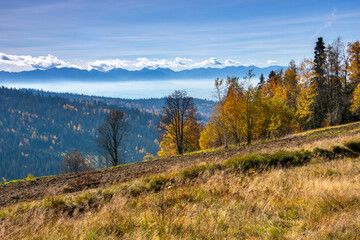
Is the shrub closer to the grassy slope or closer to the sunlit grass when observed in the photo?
the sunlit grass

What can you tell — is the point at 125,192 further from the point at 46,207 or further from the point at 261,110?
the point at 261,110

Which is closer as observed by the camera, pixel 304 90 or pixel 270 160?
pixel 270 160

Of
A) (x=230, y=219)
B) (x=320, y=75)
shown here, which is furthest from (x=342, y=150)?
(x=320, y=75)

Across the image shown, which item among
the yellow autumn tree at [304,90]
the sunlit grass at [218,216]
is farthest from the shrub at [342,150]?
the yellow autumn tree at [304,90]

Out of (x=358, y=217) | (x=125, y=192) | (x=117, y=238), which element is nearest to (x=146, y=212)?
(x=117, y=238)

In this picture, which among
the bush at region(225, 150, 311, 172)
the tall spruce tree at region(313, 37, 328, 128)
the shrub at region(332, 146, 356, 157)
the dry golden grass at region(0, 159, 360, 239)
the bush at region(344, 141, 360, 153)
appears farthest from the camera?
the tall spruce tree at region(313, 37, 328, 128)

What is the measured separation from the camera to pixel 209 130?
4531 centimetres

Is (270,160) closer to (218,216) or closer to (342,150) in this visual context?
(342,150)

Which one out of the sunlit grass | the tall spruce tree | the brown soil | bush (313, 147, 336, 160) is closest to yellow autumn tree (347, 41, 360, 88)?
the tall spruce tree

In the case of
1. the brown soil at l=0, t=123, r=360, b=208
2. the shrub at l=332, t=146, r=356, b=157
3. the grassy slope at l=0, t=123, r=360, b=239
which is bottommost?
the brown soil at l=0, t=123, r=360, b=208

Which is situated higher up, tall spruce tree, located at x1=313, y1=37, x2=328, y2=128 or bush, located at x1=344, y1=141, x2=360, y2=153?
tall spruce tree, located at x1=313, y1=37, x2=328, y2=128

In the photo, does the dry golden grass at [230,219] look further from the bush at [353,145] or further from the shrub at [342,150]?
the bush at [353,145]

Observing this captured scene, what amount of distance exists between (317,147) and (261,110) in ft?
50.6

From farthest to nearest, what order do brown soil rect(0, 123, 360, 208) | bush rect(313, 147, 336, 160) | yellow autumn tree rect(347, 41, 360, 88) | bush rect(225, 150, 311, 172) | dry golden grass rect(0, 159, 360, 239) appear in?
yellow autumn tree rect(347, 41, 360, 88) → bush rect(313, 147, 336, 160) → brown soil rect(0, 123, 360, 208) → bush rect(225, 150, 311, 172) → dry golden grass rect(0, 159, 360, 239)
